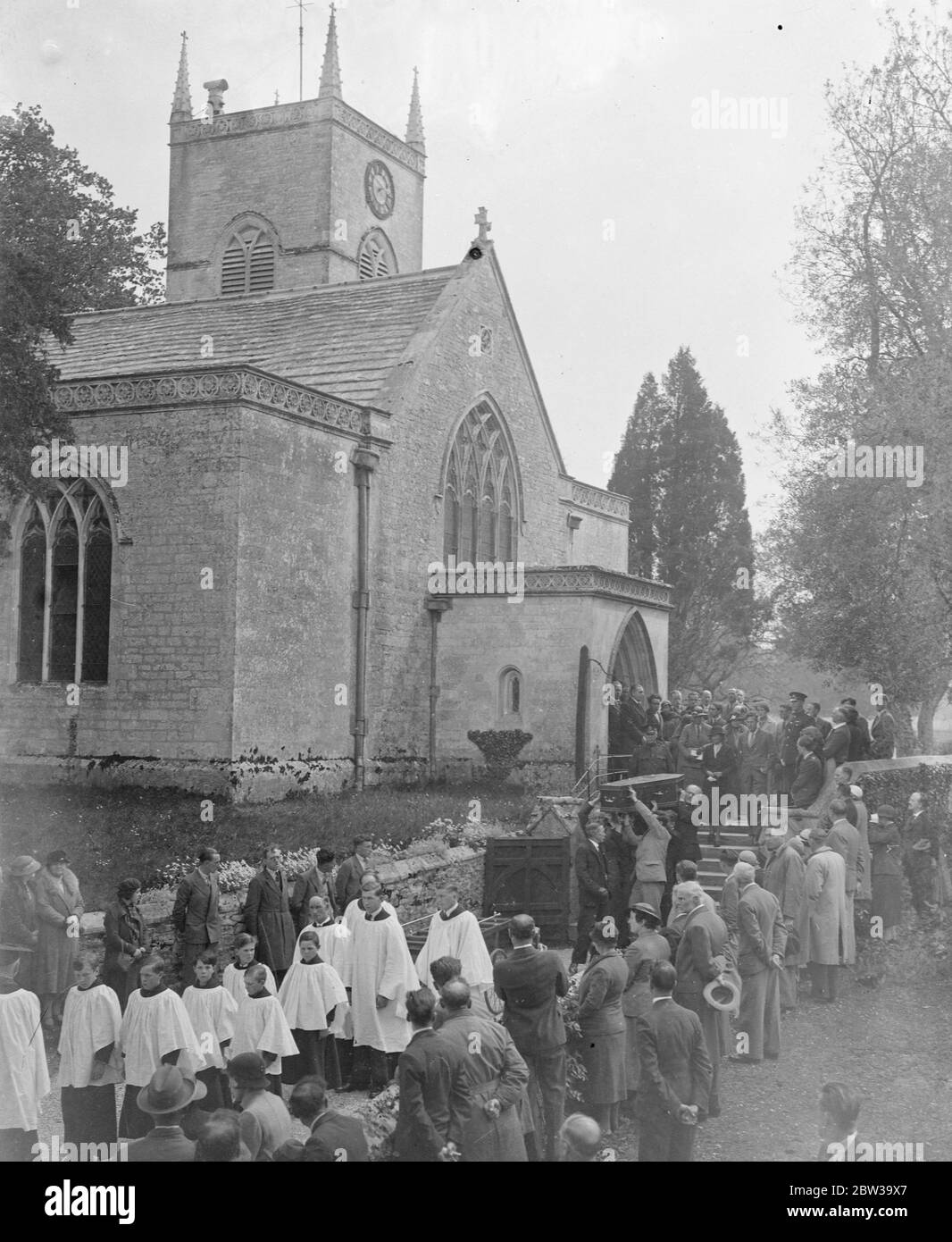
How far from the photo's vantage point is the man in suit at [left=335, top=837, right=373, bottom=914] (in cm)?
1388

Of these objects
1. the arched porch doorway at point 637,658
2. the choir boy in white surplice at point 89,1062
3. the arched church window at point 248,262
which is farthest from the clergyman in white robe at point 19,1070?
the arched church window at point 248,262

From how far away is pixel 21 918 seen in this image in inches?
425

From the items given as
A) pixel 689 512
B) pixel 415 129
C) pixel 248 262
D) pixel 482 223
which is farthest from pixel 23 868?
pixel 415 129

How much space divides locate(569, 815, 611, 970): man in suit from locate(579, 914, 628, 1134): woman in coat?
4021mm

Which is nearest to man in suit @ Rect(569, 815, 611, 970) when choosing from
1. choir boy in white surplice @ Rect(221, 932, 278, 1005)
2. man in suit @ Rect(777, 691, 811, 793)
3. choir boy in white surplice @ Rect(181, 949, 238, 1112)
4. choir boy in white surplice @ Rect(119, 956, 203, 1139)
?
choir boy in white surplice @ Rect(221, 932, 278, 1005)

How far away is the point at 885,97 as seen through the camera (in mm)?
21875

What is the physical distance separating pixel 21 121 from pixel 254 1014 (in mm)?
10606

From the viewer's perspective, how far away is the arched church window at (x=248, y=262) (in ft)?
118

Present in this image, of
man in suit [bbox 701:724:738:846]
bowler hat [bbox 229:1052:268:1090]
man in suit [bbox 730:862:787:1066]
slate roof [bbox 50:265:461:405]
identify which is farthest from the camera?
slate roof [bbox 50:265:461:405]

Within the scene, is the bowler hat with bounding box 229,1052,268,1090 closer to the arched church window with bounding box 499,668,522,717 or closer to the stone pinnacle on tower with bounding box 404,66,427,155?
the arched church window with bounding box 499,668,522,717

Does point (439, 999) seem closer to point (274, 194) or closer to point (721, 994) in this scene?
point (721, 994)

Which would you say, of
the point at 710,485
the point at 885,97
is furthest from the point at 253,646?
the point at 710,485

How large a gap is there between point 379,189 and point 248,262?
185 inches

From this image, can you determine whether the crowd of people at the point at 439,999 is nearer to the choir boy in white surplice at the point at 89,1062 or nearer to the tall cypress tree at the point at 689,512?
the choir boy in white surplice at the point at 89,1062
